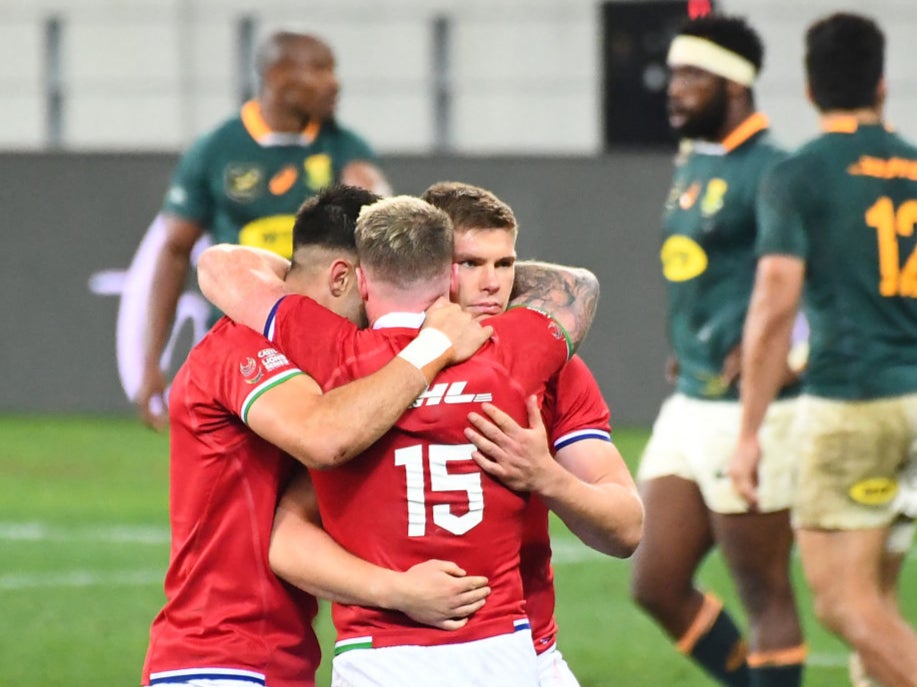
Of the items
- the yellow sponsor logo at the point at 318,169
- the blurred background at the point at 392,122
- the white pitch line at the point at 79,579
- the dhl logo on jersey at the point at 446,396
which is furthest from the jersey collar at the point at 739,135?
the blurred background at the point at 392,122

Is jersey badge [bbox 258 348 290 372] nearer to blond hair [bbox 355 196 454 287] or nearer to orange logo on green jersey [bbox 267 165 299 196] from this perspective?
blond hair [bbox 355 196 454 287]

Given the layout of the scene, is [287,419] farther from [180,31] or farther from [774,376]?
[180,31]

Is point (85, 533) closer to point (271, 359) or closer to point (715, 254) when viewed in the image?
point (715, 254)

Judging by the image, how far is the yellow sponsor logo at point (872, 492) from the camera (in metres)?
5.39

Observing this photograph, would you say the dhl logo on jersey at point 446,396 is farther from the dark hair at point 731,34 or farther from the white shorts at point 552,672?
the dark hair at point 731,34

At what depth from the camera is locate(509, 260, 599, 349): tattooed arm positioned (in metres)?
3.79

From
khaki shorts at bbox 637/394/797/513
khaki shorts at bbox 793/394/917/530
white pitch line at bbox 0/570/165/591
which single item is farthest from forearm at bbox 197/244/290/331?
white pitch line at bbox 0/570/165/591

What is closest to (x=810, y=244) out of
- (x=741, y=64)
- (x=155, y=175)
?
(x=741, y=64)

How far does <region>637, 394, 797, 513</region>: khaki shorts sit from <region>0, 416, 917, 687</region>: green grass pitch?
1151mm

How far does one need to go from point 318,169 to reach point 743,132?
1.81 m

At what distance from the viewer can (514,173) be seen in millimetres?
14852

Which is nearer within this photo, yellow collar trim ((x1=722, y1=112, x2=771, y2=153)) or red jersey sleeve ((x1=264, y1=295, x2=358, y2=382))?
red jersey sleeve ((x1=264, y1=295, x2=358, y2=382))

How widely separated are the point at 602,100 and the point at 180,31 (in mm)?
4418

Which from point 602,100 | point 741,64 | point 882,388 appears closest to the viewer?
point 882,388
